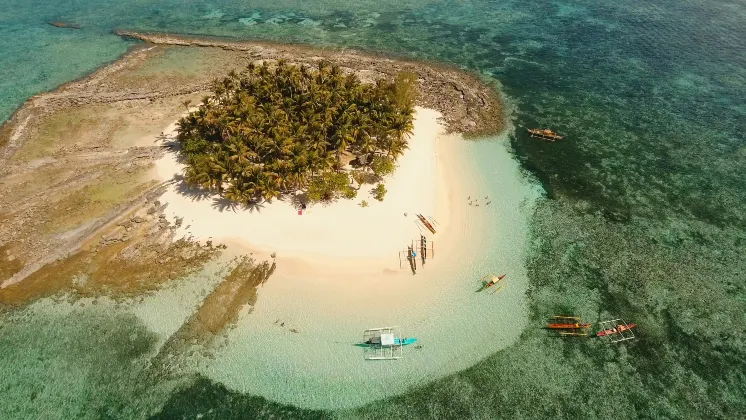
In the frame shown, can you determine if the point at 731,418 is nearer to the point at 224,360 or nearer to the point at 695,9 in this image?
the point at 224,360

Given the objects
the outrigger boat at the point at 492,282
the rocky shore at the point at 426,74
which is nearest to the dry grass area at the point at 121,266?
the outrigger boat at the point at 492,282

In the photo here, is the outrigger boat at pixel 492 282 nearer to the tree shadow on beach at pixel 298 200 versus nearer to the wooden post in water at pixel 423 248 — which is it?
the wooden post in water at pixel 423 248

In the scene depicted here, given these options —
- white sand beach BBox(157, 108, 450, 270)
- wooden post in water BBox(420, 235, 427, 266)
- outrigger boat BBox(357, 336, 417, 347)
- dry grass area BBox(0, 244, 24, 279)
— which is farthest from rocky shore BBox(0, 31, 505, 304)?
wooden post in water BBox(420, 235, 427, 266)

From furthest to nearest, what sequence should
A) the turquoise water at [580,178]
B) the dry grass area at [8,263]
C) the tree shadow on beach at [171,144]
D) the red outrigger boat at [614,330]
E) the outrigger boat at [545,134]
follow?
the outrigger boat at [545,134]
the tree shadow on beach at [171,144]
the dry grass area at [8,263]
the red outrigger boat at [614,330]
the turquoise water at [580,178]

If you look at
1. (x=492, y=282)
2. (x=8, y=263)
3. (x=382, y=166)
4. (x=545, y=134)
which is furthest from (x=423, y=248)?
(x=8, y=263)

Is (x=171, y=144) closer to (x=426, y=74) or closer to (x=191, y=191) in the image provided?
(x=191, y=191)

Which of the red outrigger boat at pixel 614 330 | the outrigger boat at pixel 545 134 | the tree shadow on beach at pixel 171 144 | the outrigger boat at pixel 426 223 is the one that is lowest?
the red outrigger boat at pixel 614 330
